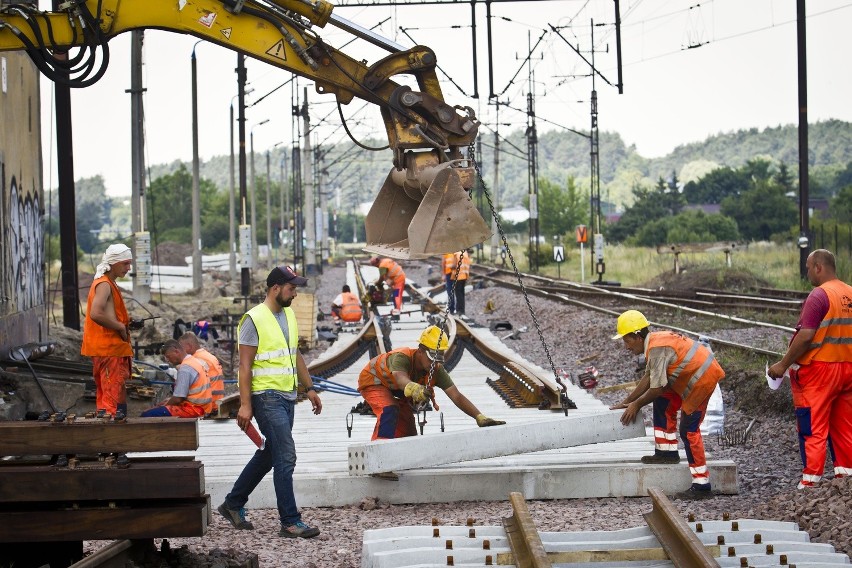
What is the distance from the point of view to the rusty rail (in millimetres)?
5984

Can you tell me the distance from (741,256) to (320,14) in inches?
1494

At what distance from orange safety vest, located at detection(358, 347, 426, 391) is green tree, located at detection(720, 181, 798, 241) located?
72.0 meters

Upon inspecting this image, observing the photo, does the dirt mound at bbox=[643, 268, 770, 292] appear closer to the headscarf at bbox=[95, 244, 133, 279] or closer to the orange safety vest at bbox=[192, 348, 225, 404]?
the orange safety vest at bbox=[192, 348, 225, 404]

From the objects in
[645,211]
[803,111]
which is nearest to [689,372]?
[803,111]

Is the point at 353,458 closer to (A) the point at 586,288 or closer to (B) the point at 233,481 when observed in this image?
(B) the point at 233,481

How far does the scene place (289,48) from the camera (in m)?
9.75

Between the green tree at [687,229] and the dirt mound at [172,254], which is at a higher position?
the green tree at [687,229]

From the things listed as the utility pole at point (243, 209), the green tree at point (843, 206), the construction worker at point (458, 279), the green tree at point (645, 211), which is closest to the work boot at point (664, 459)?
the construction worker at point (458, 279)

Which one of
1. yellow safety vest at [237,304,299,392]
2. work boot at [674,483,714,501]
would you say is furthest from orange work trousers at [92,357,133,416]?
work boot at [674,483,714,501]

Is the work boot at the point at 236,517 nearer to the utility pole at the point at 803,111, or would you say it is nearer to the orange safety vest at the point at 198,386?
the orange safety vest at the point at 198,386

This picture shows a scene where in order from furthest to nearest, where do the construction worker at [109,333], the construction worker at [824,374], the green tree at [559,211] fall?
1. the green tree at [559,211]
2. the construction worker at [109,333]
3. the construction worker at [824,374]

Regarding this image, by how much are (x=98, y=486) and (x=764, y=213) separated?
7852cm

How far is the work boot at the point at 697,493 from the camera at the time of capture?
28.9ft

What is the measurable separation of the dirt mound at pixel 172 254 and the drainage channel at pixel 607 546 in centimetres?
6256
